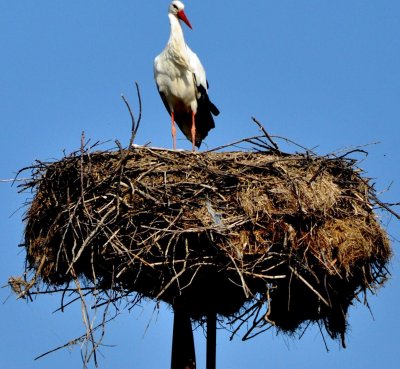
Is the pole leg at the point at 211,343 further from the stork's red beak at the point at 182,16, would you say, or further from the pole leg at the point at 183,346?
the stork's red beak at the point at 182,16

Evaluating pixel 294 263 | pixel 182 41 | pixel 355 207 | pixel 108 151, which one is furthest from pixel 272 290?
pixel 182 41

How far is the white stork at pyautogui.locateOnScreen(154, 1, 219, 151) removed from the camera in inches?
398

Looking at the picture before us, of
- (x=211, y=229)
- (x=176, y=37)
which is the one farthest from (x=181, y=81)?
(x=211, y=229)

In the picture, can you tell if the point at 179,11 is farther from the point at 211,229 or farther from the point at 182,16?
the point at 211,229

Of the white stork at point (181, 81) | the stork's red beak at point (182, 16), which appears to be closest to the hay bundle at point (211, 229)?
the white stork at point (181, 81)

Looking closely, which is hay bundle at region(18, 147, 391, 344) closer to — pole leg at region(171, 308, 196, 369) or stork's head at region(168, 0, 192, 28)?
pole leg at region(171, 308, 196, 369)

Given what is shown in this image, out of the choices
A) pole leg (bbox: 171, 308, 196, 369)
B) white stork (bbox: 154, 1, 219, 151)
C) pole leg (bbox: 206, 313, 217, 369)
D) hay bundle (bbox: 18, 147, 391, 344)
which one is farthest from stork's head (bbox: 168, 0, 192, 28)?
pole leg (bbox: 171, 308, 196, 369)

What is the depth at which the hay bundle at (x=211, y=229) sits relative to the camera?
24.4ft

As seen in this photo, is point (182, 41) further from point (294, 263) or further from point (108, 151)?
point (294, 263)

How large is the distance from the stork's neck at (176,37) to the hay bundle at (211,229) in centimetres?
216

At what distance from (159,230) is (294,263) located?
95cm

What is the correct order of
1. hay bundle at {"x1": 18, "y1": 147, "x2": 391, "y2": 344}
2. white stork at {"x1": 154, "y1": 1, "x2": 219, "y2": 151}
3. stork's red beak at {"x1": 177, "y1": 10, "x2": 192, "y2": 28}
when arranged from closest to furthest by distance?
hay bundle at {"x1": 18, "y1": 147, "x2": 391, "y2": 344}, white stork at {"x1": 154, "y1": 1, "x2": 219, "y2": 151}, stork's red beak at {"x1": 177, "y1": 10, "x2": 192, "y2": 28}

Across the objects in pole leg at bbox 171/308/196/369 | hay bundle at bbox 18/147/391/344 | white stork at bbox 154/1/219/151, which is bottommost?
pole leg at bbox 171/308/196/369

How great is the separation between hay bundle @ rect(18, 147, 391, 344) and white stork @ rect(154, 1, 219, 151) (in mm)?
2048
